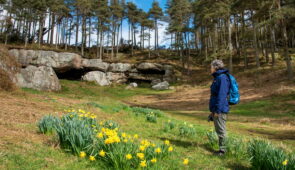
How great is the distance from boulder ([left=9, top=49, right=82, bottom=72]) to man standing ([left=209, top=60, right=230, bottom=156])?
29717mm

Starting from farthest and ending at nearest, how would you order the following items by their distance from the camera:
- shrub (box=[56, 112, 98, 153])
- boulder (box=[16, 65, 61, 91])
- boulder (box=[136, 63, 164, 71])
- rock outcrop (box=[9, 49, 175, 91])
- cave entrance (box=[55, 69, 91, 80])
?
1. boulder (box=[136, 63, 164, 71])
2. cave entrance (box=[55, 69, 91, 80])
3. rock outcrop (box=[9, 49, 175, 91])
4. boulder (box=[16, 65, 61, 91])
5. shrub (box=[56, 112, 98, 153])

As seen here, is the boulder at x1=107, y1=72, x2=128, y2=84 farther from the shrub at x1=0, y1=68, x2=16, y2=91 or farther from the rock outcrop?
the shrub at x1=0, y1=68, x2=16, y2=91

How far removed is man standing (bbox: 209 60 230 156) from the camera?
4.24 metres

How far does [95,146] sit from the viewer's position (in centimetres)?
313

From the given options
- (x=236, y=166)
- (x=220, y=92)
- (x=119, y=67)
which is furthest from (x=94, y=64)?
(x=236, y=166)

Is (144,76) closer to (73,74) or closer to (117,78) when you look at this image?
(117,78)

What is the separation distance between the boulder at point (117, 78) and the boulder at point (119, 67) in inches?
31.3

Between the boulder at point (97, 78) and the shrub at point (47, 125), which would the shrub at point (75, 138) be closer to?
the shrub at point (47, 125)

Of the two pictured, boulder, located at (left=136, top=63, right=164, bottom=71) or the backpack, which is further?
boulder, located at (left=136, top=63, right=164, bottom=71)

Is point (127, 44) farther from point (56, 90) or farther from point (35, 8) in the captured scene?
point (56, 90)

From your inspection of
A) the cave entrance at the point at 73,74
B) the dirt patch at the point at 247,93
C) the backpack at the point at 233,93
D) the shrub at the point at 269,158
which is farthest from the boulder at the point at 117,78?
the shrub at the point at 269,158

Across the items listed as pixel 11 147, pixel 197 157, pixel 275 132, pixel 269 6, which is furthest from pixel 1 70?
pixel 269 6

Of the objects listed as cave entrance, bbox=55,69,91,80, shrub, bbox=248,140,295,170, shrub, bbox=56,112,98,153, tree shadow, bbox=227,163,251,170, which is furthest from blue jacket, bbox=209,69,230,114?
cave entrance, bbox=55,69,91,80

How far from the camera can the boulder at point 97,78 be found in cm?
3306
